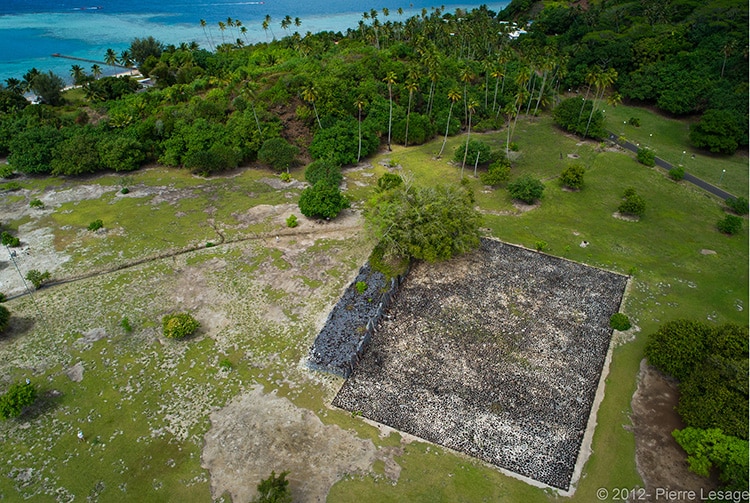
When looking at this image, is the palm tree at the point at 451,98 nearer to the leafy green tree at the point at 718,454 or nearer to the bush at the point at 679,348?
the bush at the point at 679,348

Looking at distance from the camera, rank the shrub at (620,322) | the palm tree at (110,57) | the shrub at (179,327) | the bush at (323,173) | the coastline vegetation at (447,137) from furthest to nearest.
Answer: the palm tree at (110,57) < the bush at (323,173) < the coastline vegetation at (447,137) < the shrub at (620,322) < the shrub at (179,327)

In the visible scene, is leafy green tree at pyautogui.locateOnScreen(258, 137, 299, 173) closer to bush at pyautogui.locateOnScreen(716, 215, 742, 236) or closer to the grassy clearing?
bush at pyautogui.locateOnScreen(716, 215, 742, 236)

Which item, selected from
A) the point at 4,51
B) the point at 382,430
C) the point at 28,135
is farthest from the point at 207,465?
the point at 4,51

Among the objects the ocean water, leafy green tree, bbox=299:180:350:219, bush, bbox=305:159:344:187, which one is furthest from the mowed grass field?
the ocean water

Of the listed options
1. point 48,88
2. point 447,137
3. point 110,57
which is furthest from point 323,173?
point 110,57

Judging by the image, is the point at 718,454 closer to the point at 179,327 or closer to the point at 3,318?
the point at 179,327

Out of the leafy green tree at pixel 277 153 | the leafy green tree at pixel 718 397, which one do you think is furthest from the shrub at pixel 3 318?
the leafy green tree at pixel 718 397
